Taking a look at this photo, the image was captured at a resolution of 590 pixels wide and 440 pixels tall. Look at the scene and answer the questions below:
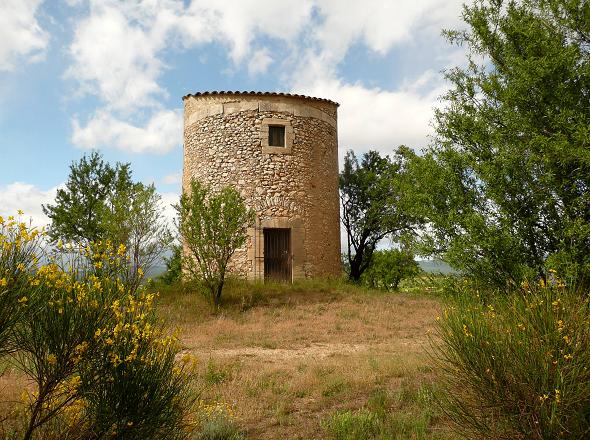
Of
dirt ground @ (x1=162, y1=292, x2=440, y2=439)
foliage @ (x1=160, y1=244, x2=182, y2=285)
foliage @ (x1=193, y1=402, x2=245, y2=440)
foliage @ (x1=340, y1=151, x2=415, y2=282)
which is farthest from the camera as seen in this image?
foliage @ (x1=340, y1=151, x2=415, y2=282)

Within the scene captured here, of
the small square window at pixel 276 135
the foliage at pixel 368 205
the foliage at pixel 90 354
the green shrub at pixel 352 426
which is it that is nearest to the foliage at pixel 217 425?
the foliage at pixel 90 354

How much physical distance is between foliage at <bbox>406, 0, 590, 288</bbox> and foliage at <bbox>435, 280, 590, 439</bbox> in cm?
152

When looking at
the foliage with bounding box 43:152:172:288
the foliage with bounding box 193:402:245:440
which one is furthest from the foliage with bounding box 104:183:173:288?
the foliage with bounding box 193:402:245:440

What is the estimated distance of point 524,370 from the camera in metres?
3.70

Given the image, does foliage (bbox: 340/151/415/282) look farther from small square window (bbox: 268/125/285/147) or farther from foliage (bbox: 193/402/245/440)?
foliage (bbox: 193/402/245/440)

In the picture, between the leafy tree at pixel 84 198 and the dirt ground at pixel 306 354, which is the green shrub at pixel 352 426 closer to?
the dirt ground at pixel 306 354

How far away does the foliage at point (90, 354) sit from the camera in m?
3.33

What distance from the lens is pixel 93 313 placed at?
11.3 ft

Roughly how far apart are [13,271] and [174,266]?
12969 mm

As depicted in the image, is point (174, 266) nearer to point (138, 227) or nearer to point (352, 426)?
point (138, 227)

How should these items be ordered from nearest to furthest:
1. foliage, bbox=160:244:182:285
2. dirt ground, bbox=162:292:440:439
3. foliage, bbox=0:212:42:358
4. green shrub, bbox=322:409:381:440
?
foliage, bbox=0:212:42:358 < green shrub, bbox=322:409:381:440 < dirt ground, bbox=162:292:440:439 < foliage, bbox=160:244:182:285

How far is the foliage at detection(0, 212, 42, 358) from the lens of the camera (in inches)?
124

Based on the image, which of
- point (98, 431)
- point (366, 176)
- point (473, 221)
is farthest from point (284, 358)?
point (366, 176)

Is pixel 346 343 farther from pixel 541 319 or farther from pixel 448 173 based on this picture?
pixel 541 319
